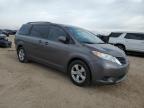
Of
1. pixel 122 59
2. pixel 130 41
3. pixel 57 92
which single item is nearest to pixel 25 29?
pixel 57 92

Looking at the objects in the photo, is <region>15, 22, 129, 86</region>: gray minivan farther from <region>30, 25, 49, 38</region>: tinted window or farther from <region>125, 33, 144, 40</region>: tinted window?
<region>125, 33, 144, 40</region>: tinted window

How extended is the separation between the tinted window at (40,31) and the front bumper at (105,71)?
250 cm

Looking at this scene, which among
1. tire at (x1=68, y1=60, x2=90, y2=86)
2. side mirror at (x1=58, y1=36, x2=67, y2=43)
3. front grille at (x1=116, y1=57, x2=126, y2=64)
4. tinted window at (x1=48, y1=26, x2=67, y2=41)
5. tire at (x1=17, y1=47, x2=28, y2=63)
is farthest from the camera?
tire at (x1=17, y1=47, x2=28, y2=63)

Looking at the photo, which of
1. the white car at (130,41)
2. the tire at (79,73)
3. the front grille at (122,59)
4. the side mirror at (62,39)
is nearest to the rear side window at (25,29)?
the side mirror at (62,39)

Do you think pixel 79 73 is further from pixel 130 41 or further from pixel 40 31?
pixel 130 41

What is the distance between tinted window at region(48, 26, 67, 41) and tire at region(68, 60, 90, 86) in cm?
110

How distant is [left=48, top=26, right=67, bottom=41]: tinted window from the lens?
257 inches

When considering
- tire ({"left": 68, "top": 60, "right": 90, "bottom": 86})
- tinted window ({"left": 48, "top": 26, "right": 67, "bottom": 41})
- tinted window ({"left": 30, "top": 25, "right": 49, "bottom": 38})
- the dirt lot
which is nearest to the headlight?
tire ({"left": 68, "top": 60, "right": 90, "bottom": 86})

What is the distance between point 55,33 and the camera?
676 cm

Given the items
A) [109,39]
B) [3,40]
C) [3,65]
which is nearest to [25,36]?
[3,65]

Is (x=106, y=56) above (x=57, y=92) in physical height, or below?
above

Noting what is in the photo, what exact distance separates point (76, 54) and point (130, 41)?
30.9 feet

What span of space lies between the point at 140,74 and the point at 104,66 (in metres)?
2.91

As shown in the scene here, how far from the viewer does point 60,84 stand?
5.76m
